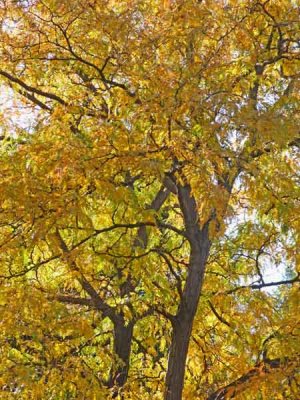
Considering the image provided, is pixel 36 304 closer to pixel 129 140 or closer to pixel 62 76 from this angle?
pixel 129 140

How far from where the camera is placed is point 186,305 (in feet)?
23.6

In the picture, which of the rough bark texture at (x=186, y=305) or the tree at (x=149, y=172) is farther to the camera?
the rough bark texture at (x=186, y=305)

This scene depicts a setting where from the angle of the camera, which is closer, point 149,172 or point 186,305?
point 149,172

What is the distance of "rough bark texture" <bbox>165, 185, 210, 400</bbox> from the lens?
710cm

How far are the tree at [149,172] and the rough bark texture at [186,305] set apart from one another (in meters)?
0.02

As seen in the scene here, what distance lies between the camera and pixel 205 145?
5.03m

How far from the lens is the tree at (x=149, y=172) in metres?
5.39

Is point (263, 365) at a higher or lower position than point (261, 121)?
lower

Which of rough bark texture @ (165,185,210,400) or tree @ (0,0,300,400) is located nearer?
tree @ (0,0,300,400)

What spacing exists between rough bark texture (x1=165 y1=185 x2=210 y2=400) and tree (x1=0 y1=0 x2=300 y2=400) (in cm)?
2

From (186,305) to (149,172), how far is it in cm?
231

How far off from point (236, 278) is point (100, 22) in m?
4.00

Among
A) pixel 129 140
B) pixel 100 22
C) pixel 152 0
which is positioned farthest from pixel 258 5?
pixel 129 140

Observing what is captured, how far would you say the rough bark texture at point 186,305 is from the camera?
23.3 ft
